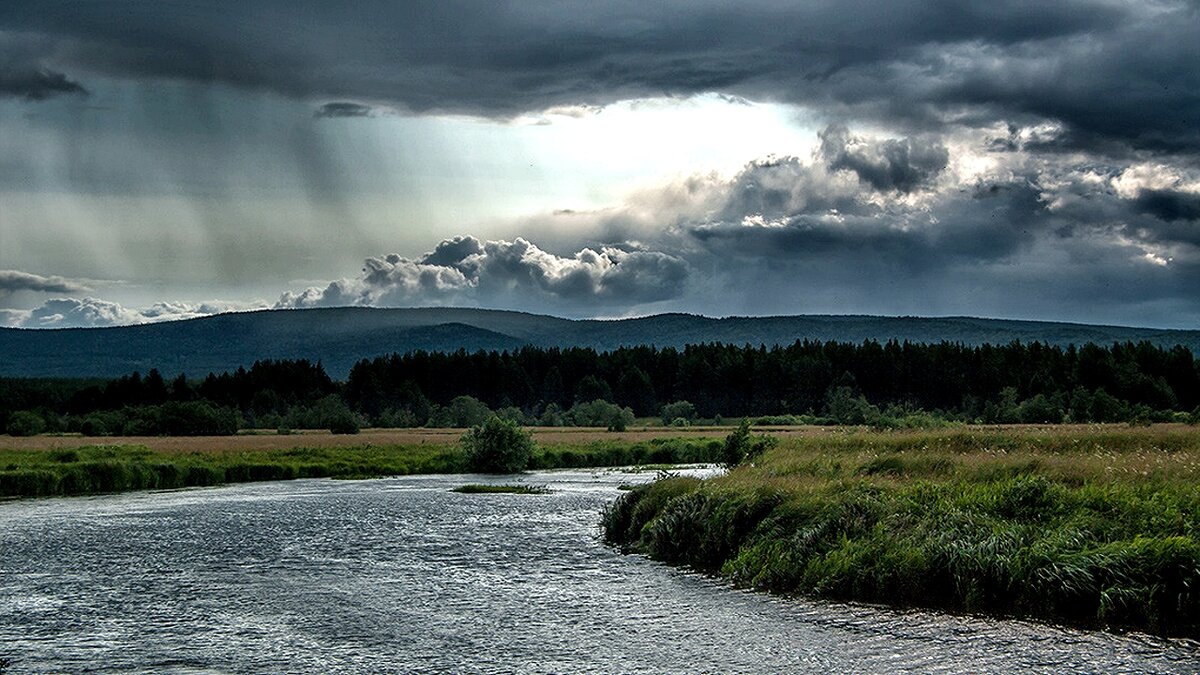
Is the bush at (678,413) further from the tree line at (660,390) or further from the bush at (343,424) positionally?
the bush at (343,424)

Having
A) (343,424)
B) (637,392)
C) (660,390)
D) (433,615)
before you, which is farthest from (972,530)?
(660,390)

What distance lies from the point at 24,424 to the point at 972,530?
382ft

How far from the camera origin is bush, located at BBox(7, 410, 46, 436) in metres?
117

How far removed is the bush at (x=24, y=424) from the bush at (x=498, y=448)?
59789 millimetres

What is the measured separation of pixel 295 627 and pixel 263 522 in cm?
2372

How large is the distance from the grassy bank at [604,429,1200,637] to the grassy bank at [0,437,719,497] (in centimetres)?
4130

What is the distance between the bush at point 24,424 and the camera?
11738 cm

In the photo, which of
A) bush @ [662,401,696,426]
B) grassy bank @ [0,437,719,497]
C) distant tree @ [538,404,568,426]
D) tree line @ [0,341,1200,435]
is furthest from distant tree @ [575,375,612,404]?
grassy bank @ [0,437,719,497]

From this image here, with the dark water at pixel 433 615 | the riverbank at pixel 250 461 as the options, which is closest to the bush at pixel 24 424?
the riverbank at pixel 250 461

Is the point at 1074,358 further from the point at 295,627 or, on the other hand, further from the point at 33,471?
the point at 295,627

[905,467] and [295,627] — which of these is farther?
[905,467]

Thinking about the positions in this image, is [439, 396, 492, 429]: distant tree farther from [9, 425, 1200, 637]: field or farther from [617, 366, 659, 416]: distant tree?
[9, 425, 1200, 637]: field

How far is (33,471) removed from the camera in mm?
64000

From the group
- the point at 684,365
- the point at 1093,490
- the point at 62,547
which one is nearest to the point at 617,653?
the point at 1093,490
